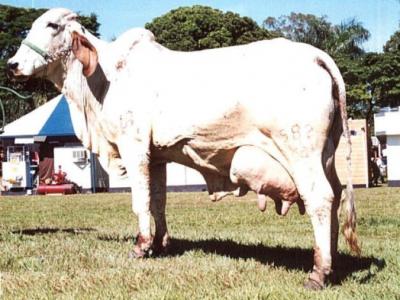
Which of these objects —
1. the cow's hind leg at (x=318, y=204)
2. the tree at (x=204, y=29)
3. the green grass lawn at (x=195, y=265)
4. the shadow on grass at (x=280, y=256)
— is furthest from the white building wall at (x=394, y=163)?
the cow's hind leg at (x=318, y=204)

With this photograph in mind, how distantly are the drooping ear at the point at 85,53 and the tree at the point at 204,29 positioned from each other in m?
45.1

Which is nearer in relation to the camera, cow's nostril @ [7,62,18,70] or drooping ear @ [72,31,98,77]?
drooping ear @ [72,31,98,77]

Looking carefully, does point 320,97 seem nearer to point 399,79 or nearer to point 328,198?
point 328,198

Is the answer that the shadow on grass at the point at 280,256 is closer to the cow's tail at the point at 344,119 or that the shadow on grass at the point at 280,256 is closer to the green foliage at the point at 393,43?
the cow's tail at the point at 344,119

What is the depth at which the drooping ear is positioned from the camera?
7.67 meters

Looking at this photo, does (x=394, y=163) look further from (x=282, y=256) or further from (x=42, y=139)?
(x=282, y=256)

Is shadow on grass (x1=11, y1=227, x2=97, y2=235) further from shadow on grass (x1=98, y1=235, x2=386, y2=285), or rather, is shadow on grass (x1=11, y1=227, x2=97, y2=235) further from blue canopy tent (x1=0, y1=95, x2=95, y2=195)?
blue canopy tent (x1=0, y1=95, x2=95, y2=195)

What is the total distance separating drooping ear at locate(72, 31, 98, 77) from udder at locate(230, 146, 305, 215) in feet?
6.69

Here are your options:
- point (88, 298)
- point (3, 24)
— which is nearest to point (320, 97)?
point (88, 298)

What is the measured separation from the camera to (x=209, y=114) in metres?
6.75

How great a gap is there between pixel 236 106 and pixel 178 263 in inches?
75.3

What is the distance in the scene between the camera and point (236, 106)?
21.4ft

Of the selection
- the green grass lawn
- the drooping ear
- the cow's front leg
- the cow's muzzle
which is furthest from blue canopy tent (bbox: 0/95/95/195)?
the cow's front leg

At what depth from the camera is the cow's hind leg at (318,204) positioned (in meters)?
6.00
